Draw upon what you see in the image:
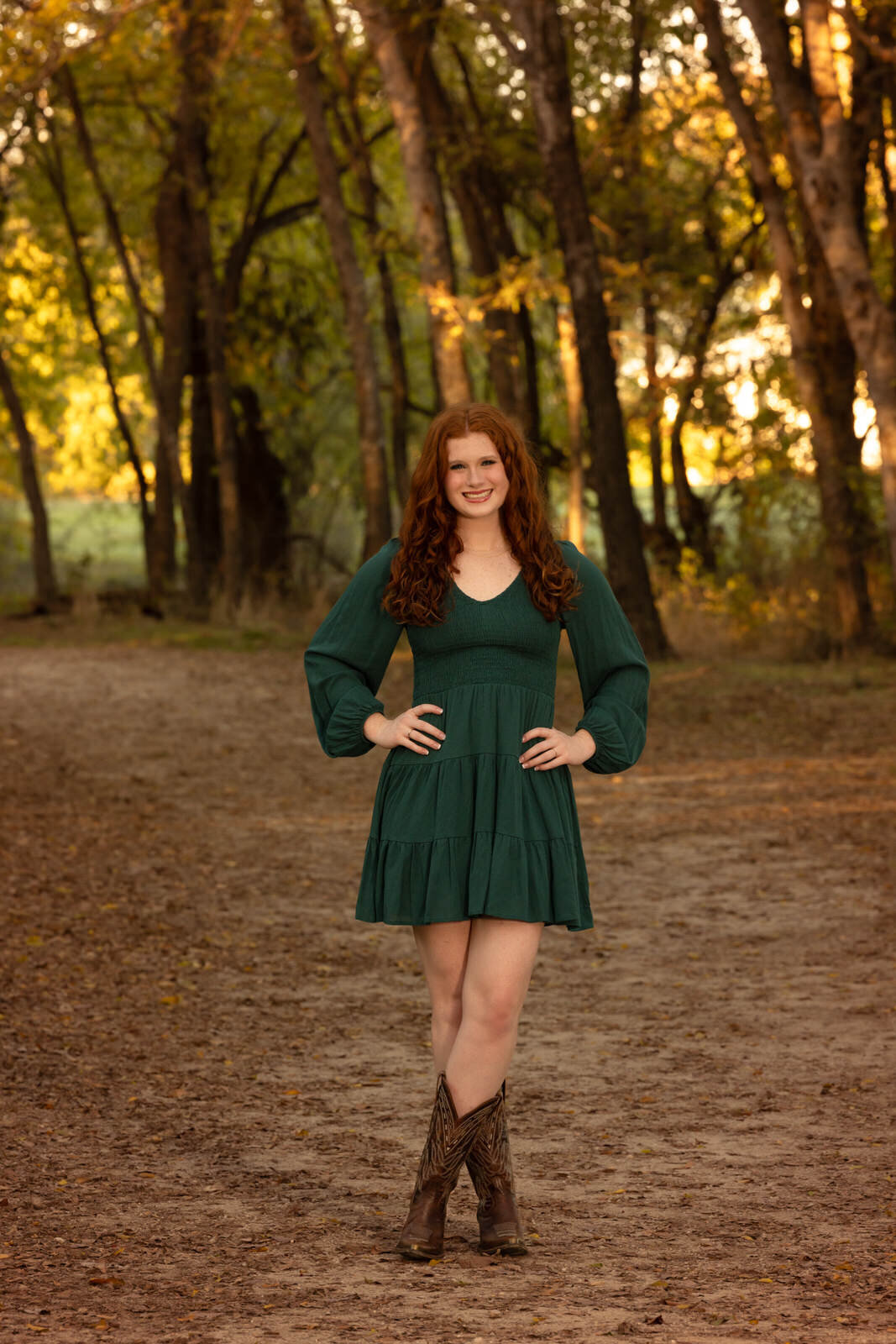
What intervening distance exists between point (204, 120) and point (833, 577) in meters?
12.1

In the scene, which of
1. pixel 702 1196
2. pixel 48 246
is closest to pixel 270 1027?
pixel 702 1196

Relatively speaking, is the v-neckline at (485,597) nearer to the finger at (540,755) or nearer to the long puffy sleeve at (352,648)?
the long puffy sleeve at (352,648)

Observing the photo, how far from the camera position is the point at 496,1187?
4.20 meters

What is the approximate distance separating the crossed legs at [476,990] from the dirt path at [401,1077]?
458mm

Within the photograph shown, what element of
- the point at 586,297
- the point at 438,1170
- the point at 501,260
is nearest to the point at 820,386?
the point at 586,297

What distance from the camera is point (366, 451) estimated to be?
870 inches

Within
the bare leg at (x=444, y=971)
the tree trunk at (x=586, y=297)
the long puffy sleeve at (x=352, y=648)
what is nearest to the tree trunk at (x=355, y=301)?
the tree trunk at (x=586, y=297)

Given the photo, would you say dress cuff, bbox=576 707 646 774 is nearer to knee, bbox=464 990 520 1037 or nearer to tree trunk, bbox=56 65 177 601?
knee, bbox=464 990 520 1037

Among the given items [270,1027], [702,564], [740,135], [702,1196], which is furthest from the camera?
[702,564]

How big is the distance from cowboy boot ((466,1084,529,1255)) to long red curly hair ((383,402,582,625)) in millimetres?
1185

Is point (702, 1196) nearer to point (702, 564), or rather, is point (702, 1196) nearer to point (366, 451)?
point (366, 451)

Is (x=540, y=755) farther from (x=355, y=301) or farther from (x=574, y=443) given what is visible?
(x=574, y=443)

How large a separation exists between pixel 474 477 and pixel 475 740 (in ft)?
2.11

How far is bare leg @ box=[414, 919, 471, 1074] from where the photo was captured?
161 inches
